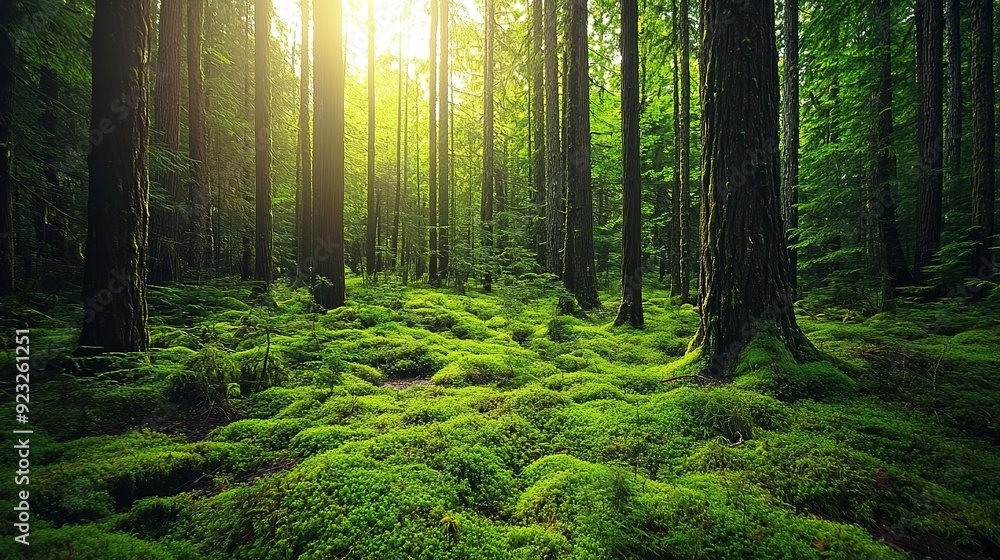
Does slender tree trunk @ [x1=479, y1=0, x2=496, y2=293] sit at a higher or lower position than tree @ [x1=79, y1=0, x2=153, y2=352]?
higher

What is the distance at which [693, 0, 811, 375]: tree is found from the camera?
4207 mm

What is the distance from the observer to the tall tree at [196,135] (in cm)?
1001

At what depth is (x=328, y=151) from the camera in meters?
8.29

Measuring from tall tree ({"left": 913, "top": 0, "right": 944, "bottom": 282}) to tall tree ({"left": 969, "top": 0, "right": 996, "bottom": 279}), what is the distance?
0.54 meters

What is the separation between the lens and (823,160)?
12.0 m

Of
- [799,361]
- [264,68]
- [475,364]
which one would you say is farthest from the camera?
[264,68]

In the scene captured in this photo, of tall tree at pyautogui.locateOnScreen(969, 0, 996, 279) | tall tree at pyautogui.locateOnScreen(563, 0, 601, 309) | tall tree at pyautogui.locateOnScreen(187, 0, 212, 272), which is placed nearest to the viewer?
tall tree at pyautogui.locateOnScreen(969, 0, 996, 279)

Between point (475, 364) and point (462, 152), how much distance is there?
25.9 metres

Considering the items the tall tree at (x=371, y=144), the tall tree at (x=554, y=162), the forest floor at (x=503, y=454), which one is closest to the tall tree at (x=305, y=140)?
the tall tree at (x=371, y=144)

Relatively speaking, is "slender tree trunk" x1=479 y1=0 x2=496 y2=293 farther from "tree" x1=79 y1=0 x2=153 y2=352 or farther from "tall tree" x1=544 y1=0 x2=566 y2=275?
"tree" x1=79 y1=0 x2=153 y2=352

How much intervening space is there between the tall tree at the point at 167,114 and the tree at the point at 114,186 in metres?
5.04

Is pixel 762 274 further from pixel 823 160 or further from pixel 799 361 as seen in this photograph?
pixel 823 160

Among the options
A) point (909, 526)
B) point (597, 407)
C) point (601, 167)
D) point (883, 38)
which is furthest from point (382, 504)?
point (601, 167)

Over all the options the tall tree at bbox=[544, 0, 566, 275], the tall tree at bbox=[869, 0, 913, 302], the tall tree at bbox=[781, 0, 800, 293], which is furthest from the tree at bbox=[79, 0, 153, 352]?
the tall tree at bbox=[781, 0, 800, 293]
